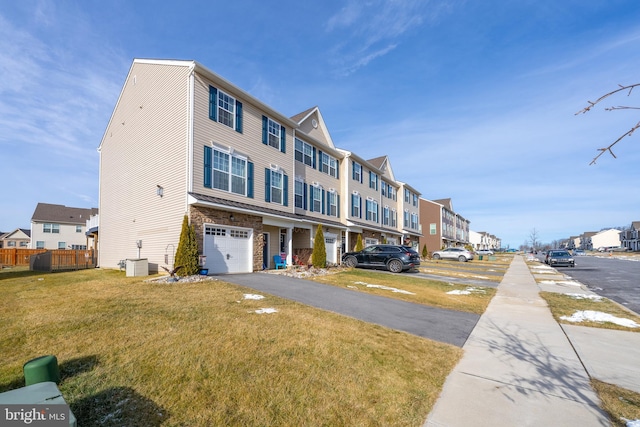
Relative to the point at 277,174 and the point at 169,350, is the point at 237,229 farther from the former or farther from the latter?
the point at 169,350

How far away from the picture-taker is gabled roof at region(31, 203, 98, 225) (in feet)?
145

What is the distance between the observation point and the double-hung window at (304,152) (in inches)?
819

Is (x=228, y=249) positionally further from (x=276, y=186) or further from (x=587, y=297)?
(x=587, y=297)

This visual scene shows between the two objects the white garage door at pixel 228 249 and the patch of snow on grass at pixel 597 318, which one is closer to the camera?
the patch of snow on grass at pixel 597 318

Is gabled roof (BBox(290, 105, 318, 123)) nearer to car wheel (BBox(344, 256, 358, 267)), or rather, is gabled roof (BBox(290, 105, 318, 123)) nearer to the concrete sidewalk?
car wheel (BBox(344, 256, 358, 267))

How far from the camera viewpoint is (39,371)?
3.25 m

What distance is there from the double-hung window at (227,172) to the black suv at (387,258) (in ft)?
26.5

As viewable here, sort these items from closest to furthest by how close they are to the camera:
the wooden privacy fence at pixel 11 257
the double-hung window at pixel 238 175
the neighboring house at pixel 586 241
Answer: the double-hung window at pixel 238 175 → the wooden privacy fence at pixel 11 257 → the neighboring house at pixel 586 241

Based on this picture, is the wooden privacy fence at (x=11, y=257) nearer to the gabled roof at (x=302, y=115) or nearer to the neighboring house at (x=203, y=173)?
the neighboring house at (x=203, y=173)

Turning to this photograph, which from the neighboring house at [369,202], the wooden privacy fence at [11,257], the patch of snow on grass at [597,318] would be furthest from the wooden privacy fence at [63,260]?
the patch of snow on grass at [597,318]

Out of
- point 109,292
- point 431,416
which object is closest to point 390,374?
point 431,416

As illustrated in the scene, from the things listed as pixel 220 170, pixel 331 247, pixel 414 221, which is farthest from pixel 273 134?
pixel 414 221

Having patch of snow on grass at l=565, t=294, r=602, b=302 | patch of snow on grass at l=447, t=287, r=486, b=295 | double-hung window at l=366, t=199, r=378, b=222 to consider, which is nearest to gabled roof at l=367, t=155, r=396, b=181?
double-hung window at l=366, t=199, r=378, b=222

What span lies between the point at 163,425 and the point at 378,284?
10659 millimetres
